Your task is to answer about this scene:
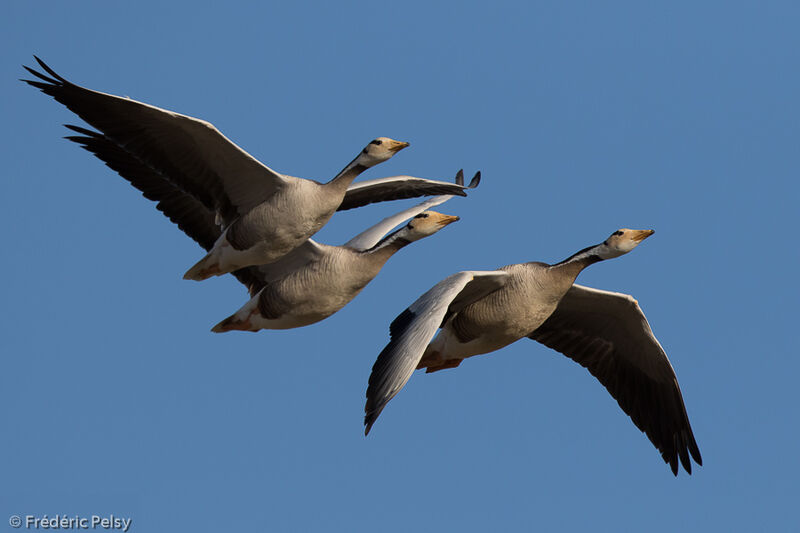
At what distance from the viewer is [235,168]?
50.4 ft

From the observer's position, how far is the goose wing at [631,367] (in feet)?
53.6

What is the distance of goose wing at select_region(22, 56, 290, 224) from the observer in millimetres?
14891

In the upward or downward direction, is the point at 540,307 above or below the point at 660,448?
above

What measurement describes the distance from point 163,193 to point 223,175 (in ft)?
5.43

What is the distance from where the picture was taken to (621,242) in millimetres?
15180

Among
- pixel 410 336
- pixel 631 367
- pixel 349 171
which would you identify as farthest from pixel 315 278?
pixel 631 367

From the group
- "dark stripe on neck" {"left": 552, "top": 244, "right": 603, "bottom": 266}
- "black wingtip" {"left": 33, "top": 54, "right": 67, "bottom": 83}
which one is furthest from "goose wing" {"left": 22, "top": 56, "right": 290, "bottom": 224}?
"dark stripe on neck" {"left": 552, "top": 244, "right": 603, "bottom": 266}

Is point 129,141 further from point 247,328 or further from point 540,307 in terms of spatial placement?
point 540,307

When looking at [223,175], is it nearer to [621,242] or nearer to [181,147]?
[181,147]

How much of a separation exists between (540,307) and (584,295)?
111cm

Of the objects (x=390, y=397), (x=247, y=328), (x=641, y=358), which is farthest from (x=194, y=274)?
(x=641, y=358)

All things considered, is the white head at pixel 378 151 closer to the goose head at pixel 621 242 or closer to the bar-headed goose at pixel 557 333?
the bar-headed goose at pixel 557 333

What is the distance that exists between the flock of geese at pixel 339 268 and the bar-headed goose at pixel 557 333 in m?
0.02

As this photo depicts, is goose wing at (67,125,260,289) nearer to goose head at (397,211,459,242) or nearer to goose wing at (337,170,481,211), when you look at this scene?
goose wing at (337,170,481,211)
